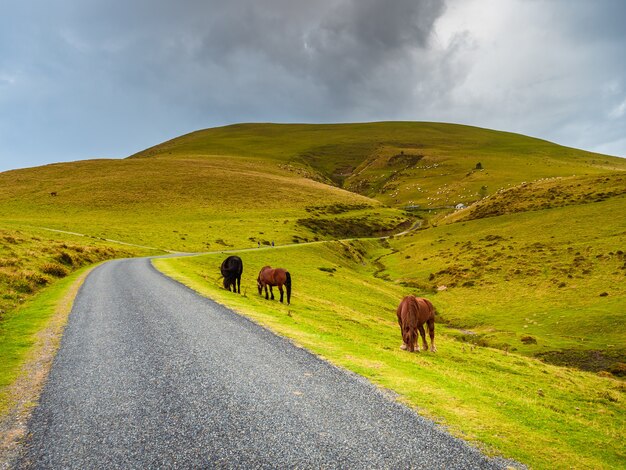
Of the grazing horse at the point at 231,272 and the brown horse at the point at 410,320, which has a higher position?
the grazing horse at the point at 231,272

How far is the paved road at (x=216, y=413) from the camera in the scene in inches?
269

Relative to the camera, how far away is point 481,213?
8925cm

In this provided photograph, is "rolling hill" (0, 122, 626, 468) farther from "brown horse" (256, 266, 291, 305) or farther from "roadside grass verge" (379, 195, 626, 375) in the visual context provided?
"brown horse" (256, 266, 291, 305)

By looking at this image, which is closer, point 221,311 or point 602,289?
point 221,311

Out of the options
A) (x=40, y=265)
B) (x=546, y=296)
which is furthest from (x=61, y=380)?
(x=546, y=296)

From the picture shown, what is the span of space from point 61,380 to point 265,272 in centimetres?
2043

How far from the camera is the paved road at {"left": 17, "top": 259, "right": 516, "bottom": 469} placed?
682 cm

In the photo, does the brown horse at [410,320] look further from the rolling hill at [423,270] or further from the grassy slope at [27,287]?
the grassy slope at [27,287]

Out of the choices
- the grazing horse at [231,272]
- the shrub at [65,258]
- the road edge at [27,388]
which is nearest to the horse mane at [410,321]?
the road edge at [27,388]

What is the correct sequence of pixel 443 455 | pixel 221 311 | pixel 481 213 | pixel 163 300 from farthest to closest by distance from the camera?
1. pixel 481 213
2. pixel 163 300
3. pixel 221 311
4. pixel 443 455

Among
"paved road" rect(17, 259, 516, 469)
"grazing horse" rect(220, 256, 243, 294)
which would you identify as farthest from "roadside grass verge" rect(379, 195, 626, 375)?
"paved road" rect(17, 259, 516, 469)

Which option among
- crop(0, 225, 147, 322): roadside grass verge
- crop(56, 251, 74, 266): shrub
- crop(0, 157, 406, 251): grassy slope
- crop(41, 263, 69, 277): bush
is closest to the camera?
crop(0, 225, 147, 322): roadside grass verge

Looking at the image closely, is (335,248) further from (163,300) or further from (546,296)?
(163,300)

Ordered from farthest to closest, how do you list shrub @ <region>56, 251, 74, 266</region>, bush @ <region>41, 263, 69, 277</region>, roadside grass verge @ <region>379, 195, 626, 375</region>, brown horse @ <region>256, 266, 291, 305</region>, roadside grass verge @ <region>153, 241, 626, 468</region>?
shrub @ <region>56, 251, 74, 266</region> → bush @ <region>41, 263, 69, 277</region> → roadside grass verge @ <region>379, 195, 626, 375</region> → brown horse @ <region>256, 266, 291, 305</region> → roadside grass verge @ <region>153, 241, 626, 468</region>
